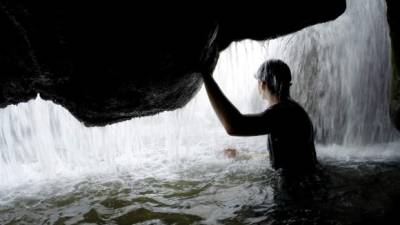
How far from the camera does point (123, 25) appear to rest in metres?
3.07

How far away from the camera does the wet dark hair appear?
12.4ft

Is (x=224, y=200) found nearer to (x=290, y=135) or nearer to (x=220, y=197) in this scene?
(x=220, y=197)

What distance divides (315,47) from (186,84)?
640 cm

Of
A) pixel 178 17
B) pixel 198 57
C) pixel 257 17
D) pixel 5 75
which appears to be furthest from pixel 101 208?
pixel 257 17

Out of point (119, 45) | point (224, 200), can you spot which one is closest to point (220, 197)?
point (224, 200)

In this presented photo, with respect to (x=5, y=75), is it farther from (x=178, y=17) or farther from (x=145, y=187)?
(x=145, y=187)

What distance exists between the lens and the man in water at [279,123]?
3.27 meters

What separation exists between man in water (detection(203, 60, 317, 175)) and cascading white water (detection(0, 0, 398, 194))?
1970mm

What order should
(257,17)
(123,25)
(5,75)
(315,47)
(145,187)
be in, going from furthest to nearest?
(315,47) < (145,187) < (257,17) < (5,75) < (123,25)

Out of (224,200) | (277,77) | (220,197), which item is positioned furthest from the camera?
(220,197)

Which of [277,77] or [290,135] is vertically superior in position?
[277,77]

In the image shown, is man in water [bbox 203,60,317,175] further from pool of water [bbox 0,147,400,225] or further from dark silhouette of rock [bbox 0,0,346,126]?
dark silhouette of rock [bbox 0,0,346,126]

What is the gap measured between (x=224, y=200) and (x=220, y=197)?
0.17 metres

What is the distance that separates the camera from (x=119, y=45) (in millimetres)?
3236
